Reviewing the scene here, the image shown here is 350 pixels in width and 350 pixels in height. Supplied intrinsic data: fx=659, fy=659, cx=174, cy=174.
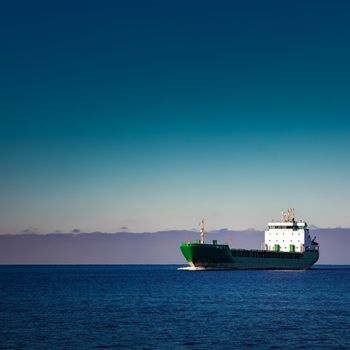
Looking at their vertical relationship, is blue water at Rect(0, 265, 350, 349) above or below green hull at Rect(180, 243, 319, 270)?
below

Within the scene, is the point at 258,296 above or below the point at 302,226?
below

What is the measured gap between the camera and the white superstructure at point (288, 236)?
161000 mm

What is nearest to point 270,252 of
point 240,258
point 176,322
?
point 240,258

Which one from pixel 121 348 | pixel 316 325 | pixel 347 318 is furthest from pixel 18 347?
pixel 347 318

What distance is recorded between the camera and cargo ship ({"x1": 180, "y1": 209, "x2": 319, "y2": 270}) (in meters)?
139

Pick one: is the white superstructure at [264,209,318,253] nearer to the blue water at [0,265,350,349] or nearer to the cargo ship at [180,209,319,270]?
the cargo ship at [180,209,319,270]

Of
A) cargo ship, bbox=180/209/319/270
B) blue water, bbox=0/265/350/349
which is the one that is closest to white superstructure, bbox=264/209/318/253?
cargo ship, bbox=180/209/319/270

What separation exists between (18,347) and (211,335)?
12.7 metres

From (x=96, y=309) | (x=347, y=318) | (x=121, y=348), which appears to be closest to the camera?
(x=121, y=348)

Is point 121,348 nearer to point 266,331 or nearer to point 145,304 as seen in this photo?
point 266,331

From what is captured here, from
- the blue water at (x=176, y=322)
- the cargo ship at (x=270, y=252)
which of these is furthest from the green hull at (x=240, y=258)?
the blue water at (x=176, y=322)

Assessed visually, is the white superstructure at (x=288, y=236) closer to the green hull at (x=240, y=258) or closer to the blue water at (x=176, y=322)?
the green hull at (x=240, y=258)

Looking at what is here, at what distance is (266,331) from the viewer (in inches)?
1795

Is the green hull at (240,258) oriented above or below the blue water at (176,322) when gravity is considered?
above
